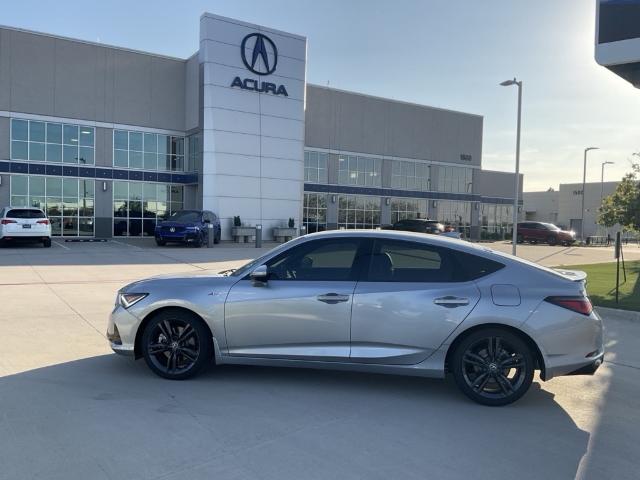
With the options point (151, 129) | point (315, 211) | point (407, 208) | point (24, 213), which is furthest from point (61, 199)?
point (407, 208)

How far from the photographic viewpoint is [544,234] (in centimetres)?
3950

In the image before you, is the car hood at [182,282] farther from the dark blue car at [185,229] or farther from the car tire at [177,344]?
the dark blue car at [185,229]

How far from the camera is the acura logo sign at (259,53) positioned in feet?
105

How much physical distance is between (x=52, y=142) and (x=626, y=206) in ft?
91.9

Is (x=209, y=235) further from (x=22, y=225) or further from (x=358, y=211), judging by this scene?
(x=358, y=211)

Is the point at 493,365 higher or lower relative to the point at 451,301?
lower

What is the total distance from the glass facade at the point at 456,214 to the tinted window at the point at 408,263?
4252cm

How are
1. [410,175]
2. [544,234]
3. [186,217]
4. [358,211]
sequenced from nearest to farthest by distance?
[186,217] < [544,234] < [358,211] < [410,175]

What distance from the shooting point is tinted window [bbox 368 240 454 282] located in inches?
203

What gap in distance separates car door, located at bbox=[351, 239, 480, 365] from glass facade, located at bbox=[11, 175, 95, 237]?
29.5 m

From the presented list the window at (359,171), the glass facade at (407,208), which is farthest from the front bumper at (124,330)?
the glass facade at (407,208)

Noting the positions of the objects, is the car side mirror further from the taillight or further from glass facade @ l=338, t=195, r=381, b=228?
glass facade @ l=338, t=195, r=381, b=228

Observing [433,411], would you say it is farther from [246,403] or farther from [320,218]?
[320,218]

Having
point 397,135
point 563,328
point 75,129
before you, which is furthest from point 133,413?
point 397,135
